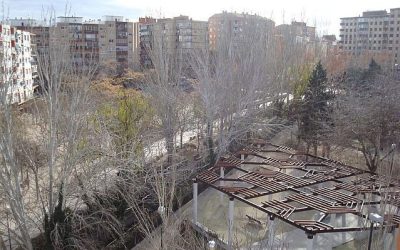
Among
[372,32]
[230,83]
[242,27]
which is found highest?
[372,32]

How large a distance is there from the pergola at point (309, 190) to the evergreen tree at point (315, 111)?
187 inches

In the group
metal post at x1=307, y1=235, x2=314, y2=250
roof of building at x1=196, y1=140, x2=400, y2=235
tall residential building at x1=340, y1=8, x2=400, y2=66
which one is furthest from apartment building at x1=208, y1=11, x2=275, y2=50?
tall residential building at x1=340, y1=8, x2=400, y2=66

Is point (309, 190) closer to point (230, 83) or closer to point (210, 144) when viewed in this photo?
point (210, 144)

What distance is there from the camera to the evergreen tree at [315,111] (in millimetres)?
18250

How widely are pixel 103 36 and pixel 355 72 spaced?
28010 mm

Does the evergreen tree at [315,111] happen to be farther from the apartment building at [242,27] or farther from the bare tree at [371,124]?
the apartment building at [242,27]

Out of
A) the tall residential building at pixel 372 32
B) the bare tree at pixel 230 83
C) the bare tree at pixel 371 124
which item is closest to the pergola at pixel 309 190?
the bare tree at pixel 371 124

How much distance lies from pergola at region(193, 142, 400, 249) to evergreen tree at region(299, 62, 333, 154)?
475 cm

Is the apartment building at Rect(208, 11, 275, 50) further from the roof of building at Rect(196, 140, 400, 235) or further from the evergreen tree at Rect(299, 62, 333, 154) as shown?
the roof of building at Rect(196, 140, 400, 235)

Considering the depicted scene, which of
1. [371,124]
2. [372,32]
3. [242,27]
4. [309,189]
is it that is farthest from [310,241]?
[372,32]

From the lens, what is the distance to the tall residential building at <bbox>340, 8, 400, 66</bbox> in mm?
59969

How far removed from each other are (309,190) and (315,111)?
8829mm

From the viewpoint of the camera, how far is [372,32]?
211 ft

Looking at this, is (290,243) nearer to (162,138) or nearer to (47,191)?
(47,191)
